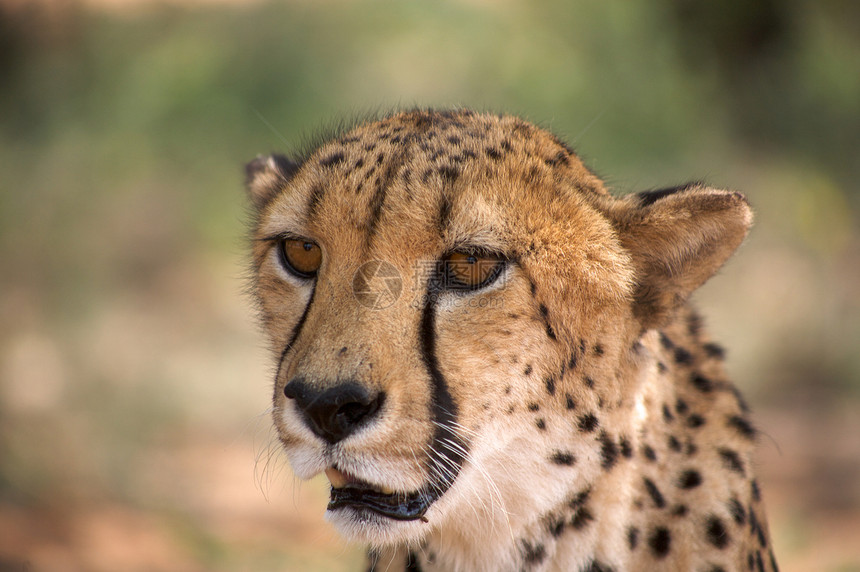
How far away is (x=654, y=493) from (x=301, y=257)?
832 mm

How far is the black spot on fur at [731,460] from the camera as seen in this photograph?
177 cm

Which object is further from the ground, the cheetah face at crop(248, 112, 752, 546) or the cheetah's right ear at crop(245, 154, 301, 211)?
the cheetah's right ear at crop(245, 154, 301, 211)

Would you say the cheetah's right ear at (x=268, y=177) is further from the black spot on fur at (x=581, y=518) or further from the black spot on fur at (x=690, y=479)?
the black spot on fur at (x=690, y=479)

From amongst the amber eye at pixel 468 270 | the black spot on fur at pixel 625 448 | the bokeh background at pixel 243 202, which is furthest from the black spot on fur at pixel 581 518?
the bokeh background at pixel 243 202

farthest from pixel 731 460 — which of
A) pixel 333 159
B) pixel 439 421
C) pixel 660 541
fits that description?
pixel 333 159

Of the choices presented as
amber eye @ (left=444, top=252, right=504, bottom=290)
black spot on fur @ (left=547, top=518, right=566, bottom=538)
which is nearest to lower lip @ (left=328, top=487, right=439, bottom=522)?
black spot on fur @ (left=547, top=518, right=566, bottom=538)

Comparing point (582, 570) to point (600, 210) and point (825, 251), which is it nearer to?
point (600, 210)

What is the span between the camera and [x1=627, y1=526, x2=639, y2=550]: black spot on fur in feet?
5.46

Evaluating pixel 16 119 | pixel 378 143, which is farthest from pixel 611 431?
pixel 16 119

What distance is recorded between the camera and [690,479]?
1.74m

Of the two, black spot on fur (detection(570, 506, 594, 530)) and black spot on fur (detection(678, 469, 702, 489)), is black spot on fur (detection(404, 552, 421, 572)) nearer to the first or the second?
black spot on fur (detection(570, 506, 594, 530))

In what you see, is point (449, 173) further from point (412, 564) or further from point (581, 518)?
point (412, 564)

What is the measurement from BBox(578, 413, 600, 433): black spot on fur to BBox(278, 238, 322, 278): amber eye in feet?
1.92

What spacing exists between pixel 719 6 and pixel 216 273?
13.4 ft
